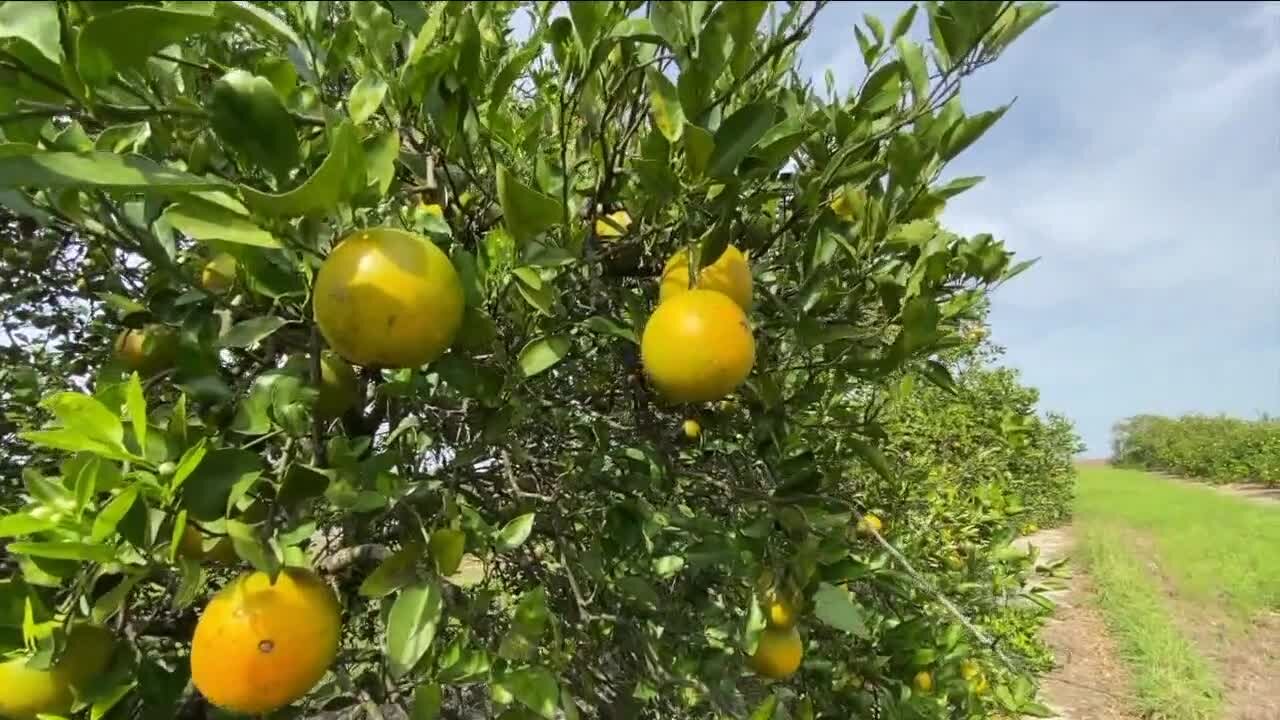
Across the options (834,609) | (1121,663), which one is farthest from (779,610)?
(1121,663)

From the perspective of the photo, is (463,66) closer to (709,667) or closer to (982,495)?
(709,667)

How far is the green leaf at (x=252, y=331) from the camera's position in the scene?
0.83m

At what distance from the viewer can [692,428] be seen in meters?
1.27

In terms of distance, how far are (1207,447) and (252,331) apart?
25689mm

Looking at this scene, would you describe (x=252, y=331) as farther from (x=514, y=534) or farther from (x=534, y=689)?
(x=534, y=689)

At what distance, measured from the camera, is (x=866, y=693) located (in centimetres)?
Result: 167

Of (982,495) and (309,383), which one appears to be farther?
(982,495)

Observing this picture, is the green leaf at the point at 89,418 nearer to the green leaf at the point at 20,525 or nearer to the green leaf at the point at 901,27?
the green leaf at the point at 20,525

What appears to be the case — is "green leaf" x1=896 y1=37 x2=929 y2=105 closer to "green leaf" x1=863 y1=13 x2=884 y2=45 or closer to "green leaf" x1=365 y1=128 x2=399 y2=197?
"green leaf" x1=863 y1=13 x2=884 y2=45

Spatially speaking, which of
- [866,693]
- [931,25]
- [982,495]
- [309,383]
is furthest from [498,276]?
[982,495]

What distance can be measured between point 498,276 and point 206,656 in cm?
49

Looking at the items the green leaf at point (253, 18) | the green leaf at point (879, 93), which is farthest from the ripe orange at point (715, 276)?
the green leaf at point (253, 18)

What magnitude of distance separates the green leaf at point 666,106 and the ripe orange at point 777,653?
0.76 m

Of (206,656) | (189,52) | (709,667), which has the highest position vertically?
(189,52)
